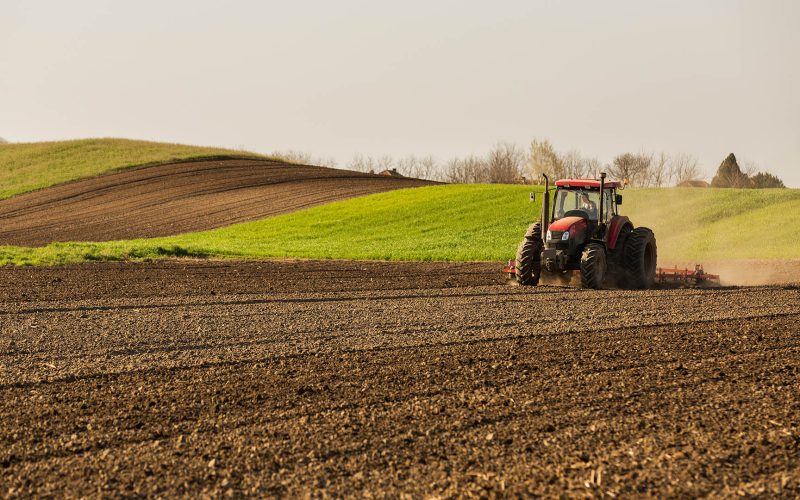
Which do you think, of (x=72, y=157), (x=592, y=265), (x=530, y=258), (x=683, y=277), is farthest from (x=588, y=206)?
(x=72, y=157)

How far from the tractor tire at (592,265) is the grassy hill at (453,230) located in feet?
35.1

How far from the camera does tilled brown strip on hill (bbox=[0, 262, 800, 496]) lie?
20.6ft

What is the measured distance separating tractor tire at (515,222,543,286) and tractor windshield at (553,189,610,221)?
0.53 meters

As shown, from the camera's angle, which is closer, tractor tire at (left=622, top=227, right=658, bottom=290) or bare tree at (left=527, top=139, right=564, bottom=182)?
tractor tire at (left=622, top=227, right=658, bottom=290)

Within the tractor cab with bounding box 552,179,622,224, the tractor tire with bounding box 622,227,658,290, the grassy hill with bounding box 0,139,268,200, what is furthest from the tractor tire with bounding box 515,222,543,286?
the grassy hill with bounding box 0,139,268,200

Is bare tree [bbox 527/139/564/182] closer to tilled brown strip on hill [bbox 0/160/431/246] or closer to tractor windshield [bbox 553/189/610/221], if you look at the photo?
tilled brown strip on hill [bbox 0/160/431/246]

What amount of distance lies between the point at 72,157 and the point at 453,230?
39.3 m

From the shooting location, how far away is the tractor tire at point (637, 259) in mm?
19203

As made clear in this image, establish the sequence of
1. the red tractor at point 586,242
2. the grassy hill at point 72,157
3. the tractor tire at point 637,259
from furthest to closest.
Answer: the grassy hill at point 72,157, the tractor tire at point 637,259, the red tractor at point 586,242

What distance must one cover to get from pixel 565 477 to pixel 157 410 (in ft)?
11.8

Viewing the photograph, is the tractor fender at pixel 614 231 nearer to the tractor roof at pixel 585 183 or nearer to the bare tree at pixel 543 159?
the tractor roof at pixel 585 183

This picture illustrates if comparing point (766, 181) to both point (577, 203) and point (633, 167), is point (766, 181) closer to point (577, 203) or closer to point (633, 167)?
point (633, 167)

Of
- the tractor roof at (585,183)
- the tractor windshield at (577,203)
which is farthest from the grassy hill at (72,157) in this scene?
the tractor roof at (585,183)

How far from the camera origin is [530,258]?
1900cm
